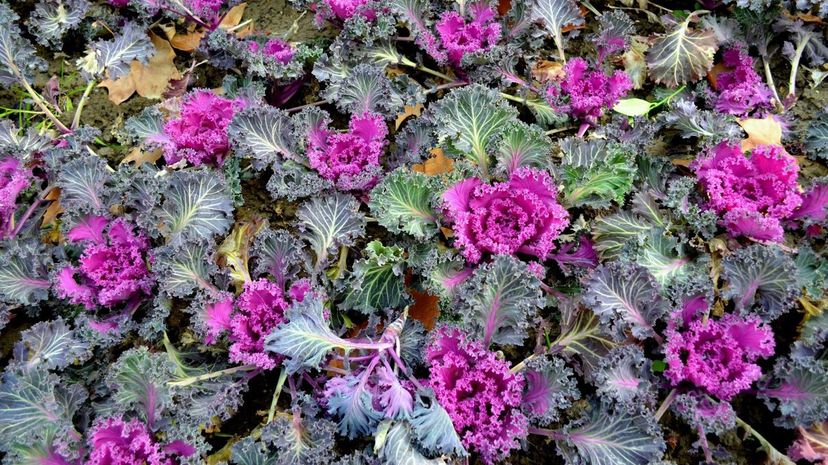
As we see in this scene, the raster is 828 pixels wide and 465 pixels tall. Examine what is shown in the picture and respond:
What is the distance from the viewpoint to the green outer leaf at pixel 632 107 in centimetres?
357

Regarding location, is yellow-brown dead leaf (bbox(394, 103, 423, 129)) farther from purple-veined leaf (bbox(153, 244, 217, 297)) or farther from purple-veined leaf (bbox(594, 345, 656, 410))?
purple-veined leaf (bbox(594, 345, 656, 410))

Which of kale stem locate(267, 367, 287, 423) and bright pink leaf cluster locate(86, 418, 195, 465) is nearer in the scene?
bright pink leaf cluster locate(86, 418, 195, 465)

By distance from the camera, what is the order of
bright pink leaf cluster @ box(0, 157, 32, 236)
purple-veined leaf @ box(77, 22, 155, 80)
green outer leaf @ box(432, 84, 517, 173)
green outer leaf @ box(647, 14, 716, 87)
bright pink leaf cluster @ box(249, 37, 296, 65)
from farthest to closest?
purple-veined leaf @ box(77, 22, 155, 80)
bright pink leaf cluster @ box(249, 37, 296, 65)
green outer leaf @ box(647, 14, 716, 87)
bright pink leaf cluster @ box(0, 157, 32, 236)
green outer leaf @ box(432, 84, 517, 173)

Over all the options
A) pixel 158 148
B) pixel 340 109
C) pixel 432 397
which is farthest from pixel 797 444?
pixel 158 148

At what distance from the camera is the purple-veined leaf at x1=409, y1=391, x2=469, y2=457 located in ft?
8.21

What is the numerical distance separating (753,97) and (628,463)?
6.96 feet

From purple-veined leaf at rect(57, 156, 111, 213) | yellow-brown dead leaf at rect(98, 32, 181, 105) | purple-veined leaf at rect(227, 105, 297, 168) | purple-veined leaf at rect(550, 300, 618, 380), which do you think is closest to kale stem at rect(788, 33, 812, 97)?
purple-veined leaf at rect(550, 300, 618, 380)

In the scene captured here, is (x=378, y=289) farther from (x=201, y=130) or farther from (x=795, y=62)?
(x=795, y=62)

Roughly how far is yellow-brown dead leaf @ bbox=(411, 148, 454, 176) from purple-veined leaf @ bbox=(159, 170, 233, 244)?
1.06 m

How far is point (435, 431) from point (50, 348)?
186 cm

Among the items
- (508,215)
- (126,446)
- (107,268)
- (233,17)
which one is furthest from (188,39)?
(126,446)

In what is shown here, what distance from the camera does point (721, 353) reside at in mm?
2742

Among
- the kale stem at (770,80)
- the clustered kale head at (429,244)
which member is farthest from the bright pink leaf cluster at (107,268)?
the kale stem at (770,80)

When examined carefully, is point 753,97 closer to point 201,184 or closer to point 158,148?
point 201,184
